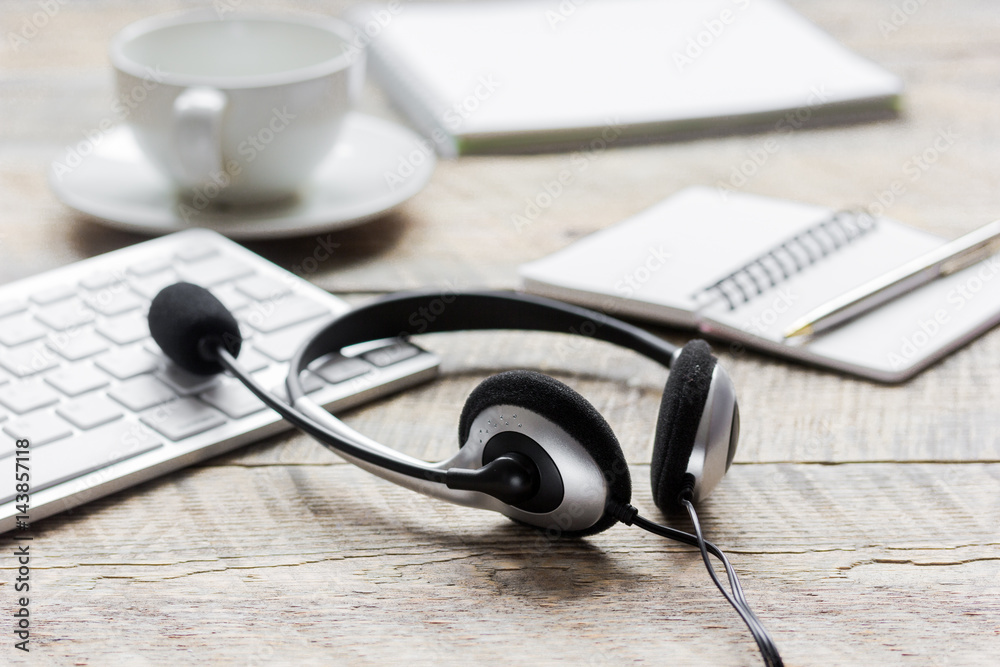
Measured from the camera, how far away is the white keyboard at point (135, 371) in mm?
462

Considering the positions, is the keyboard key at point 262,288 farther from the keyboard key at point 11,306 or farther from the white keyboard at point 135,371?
the keyboard key at point 11,306

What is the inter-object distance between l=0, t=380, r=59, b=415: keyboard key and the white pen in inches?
15.5

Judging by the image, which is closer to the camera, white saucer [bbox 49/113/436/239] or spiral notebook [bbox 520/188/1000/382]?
spiral notebook [bbox 520/188/1000/382]

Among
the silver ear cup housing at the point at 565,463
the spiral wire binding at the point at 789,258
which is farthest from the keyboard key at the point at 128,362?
the spiral wire binding at the point at 789,258

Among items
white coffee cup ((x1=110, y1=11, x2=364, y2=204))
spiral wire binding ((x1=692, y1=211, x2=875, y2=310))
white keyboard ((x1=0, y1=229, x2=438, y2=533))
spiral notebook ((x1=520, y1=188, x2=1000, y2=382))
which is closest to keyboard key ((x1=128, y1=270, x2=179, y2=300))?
white keyboard ((x1=0, y1=229, x2=438, y2=533))

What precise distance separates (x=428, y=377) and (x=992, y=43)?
92cm

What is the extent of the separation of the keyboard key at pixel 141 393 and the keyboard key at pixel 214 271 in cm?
12

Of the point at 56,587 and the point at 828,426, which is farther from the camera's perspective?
the point at 828,426

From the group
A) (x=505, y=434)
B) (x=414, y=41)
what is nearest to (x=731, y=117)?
(x=414, y=41)

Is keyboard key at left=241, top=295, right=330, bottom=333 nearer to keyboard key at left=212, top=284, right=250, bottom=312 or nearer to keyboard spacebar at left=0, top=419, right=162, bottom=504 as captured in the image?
keyboard key at left=212, top=284, right=250, bottom=312

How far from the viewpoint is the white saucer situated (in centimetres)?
72

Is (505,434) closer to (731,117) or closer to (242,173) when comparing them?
(242,173)

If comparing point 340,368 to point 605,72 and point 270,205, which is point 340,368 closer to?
point 270,205

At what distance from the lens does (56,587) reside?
0.40 m
